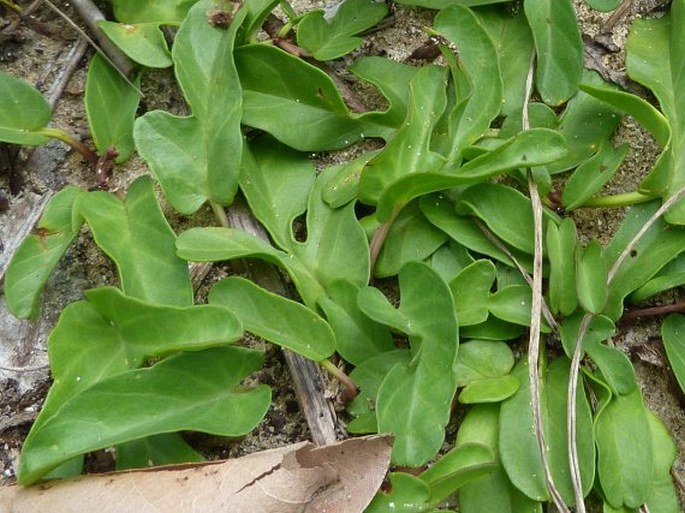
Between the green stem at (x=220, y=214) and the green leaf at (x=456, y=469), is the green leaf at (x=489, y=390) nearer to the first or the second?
the green leaf at (x=456, y=469)

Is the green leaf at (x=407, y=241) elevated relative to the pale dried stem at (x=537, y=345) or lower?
elevated

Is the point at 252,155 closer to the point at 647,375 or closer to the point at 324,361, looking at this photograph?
the point at 324,361

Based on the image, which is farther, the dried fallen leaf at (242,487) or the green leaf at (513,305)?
the green leaf at (513,305)

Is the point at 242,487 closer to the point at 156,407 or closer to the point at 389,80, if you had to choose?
the point at 156,407

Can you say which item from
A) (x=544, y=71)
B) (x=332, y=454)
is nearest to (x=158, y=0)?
(x=544, y=71)

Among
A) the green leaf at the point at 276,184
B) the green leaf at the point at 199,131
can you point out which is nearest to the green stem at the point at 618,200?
the green leaf at the point at 276,184

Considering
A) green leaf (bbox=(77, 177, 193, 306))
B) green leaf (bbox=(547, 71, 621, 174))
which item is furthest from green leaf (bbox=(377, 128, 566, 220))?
green leaf (bbox=(77, 177, 193, 306))
